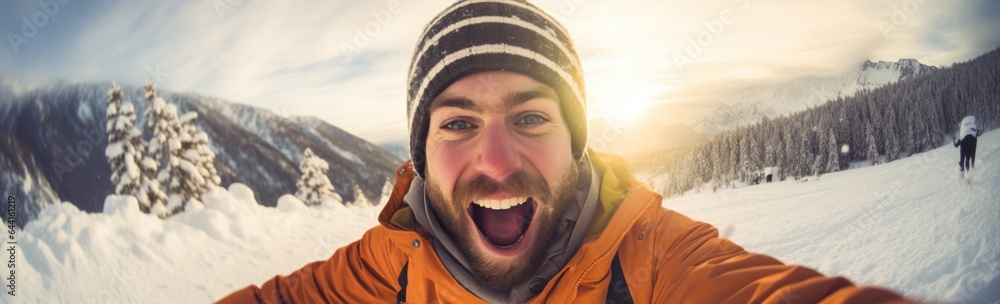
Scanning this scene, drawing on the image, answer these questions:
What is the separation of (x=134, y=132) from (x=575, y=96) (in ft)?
30.0

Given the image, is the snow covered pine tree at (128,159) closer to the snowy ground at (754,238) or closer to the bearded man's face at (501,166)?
the snowy ground at (754,238)

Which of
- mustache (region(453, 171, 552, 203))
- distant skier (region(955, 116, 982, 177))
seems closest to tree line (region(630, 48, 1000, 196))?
distant skier (region(955, 116, 982, 177))

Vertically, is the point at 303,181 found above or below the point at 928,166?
below

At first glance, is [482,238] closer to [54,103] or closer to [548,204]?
[548,204]

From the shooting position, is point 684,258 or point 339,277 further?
point 339,277

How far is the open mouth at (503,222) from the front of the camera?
1.86 metres

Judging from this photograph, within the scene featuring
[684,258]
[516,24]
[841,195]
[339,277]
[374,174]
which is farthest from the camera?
[374,174]

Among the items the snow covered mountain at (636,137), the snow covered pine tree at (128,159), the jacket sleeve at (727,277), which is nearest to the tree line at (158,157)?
the snow covered pine tree at (128,159)

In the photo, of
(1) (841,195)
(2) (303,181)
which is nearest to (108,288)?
(2) (303,181)

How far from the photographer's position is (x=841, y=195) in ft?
24.5

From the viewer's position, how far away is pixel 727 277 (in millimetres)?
1170

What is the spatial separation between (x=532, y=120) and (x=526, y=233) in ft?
1.48

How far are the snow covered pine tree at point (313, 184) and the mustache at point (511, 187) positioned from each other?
33.9 feet

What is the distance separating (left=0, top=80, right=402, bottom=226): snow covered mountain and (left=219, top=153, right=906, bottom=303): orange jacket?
8.38m
